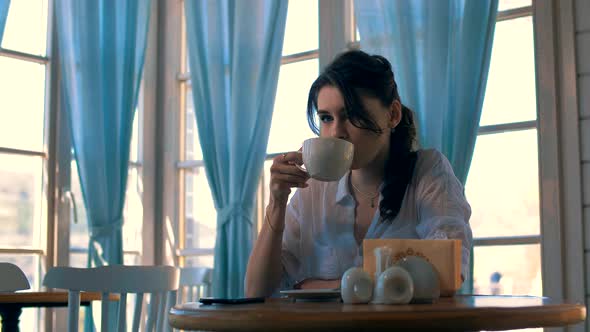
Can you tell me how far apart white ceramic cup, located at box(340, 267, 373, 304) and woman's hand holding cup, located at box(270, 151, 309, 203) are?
1.40 feet

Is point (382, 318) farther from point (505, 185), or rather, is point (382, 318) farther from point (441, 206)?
point (505, 185)

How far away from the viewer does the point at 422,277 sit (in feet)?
4.06

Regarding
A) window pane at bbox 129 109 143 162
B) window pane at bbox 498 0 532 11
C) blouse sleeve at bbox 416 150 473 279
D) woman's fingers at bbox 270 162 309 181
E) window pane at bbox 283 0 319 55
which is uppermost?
window pane at bbox 283 0 319 55

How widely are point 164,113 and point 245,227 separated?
1009 mm

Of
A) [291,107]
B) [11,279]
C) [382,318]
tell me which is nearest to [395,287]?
[382,318]

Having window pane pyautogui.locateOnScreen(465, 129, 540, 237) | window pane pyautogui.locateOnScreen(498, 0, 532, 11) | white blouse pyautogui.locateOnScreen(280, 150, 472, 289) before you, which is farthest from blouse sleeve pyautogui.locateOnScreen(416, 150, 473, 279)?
window pane pyautogui.locateOnScreen(498, 0, 532, 11)

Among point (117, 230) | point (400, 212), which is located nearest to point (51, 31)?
point (117, 230)

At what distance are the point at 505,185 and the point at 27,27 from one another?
7.75 ft

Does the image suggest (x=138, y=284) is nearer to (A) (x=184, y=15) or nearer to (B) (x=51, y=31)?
(B) (x=51, y=31)

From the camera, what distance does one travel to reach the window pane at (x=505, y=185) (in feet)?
9.97

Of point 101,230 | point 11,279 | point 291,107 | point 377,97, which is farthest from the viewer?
point 291,107

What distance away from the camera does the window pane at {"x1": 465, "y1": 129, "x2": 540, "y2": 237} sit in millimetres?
3039

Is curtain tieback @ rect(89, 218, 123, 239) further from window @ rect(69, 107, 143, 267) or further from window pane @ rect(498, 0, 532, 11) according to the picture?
window pane @ rect(498, 0, 532, 11)

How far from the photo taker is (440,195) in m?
1.70
